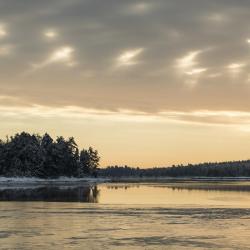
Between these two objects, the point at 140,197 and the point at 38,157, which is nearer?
the point at 140,197

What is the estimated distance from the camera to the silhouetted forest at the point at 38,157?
136m

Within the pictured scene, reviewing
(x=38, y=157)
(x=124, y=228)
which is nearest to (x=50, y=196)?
(x=124, y=228)

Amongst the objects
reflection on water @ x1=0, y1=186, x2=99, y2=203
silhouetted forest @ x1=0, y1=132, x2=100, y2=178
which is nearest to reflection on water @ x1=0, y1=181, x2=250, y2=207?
reflection on water @ x1=0, y1=186, x2=99, y2=203

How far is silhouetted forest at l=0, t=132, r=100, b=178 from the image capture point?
→ 136000 mm

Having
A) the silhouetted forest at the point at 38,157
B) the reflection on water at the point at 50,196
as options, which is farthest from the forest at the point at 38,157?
the reflection on water at the point at 50,196

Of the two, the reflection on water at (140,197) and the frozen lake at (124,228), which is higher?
the reflection on water at (140,197)

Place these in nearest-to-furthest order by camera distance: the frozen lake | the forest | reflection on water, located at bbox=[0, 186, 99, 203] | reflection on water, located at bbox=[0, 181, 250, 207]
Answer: the frozen lake → reflection on water, located at bbox=[0, 181, 250, 207] → reflection on water, located at bbox=[0, 186, 99, 203] → the forest

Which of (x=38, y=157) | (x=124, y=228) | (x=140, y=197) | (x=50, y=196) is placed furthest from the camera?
(x=38, y=157)

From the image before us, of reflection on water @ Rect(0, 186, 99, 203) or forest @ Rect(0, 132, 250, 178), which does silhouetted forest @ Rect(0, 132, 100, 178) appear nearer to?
forest @ Rect(0, 132, 250, 178)

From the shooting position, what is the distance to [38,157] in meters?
140

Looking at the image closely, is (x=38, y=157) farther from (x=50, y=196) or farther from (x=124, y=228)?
(x=124, y=228)

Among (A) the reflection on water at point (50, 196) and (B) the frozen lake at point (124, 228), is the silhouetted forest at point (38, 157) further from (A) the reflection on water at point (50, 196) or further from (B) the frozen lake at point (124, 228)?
(B) the frozen lake at point (124, 228)

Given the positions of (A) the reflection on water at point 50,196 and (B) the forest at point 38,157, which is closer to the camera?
(A) the reflection on water at point 50,196

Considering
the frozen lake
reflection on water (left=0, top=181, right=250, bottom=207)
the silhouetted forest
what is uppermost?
the silhouetted forest
